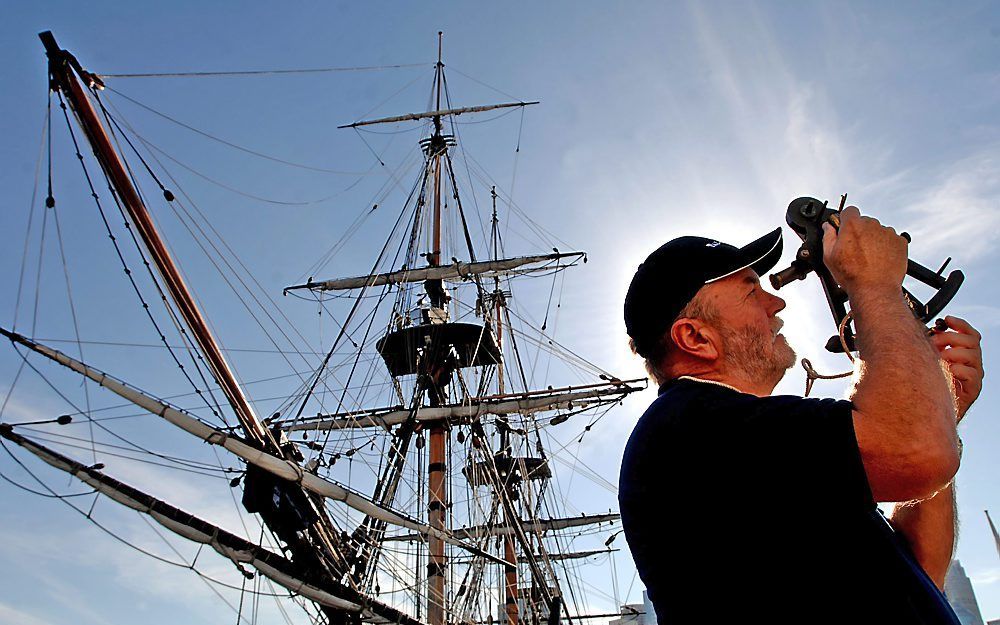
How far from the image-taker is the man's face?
200 centimetres

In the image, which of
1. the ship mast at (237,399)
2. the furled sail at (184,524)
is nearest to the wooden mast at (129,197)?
the ship mast at (237,399)

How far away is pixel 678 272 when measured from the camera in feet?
6.87

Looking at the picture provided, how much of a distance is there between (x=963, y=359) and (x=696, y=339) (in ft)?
2.11

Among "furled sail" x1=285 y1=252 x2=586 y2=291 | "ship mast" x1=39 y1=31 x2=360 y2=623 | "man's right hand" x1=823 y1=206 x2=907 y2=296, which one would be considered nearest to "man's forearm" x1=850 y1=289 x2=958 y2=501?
"man's right hand" x1=823 y1=206 x2=907 y2=296

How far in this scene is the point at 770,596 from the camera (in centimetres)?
148

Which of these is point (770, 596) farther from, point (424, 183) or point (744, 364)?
point (424, 183)

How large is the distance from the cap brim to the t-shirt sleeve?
1.80 feet

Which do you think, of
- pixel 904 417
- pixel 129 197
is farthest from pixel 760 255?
pixel 129 197

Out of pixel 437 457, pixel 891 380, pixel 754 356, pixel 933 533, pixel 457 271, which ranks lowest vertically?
pixel 933 533

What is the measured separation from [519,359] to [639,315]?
35.1 metres

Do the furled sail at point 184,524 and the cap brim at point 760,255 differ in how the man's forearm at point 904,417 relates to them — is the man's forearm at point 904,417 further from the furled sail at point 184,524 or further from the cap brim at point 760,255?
the furled sail at point 184,524

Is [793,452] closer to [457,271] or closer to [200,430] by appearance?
[200,430]

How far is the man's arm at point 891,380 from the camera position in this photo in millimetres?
1489

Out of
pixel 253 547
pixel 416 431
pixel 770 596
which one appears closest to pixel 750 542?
pixel 770 596
